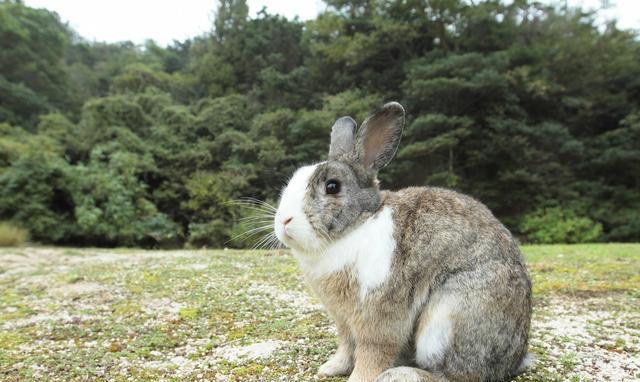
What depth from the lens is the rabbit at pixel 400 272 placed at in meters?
2.51

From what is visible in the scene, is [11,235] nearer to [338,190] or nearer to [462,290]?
[338,190]

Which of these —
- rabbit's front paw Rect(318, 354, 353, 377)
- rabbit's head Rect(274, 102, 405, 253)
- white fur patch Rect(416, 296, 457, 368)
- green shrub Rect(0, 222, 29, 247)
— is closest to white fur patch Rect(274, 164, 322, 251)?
rabbit's head Rect(274, 102, 405, 253)

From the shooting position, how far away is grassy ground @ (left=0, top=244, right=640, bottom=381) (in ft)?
10.6

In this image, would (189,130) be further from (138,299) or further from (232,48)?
(138,299)

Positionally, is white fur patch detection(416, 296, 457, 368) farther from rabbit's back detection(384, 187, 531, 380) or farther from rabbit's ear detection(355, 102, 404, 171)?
rabbit's ear detection(355, 102, 404, 171)

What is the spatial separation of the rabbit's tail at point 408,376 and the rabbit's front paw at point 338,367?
0.49 meters

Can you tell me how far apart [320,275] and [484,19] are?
777 inches

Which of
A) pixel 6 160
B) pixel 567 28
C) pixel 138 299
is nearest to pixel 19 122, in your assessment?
pixel 6 160

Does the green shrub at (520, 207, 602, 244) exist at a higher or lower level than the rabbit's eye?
lower

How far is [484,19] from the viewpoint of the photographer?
1930 cm

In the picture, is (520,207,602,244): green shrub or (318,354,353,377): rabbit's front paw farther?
(520,207,602,244): green shrub

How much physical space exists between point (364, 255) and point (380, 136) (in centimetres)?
74

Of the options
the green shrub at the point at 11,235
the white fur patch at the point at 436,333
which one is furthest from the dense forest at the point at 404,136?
the white fur patch at the point at 436,333

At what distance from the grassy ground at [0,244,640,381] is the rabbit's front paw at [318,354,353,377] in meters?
0.11
